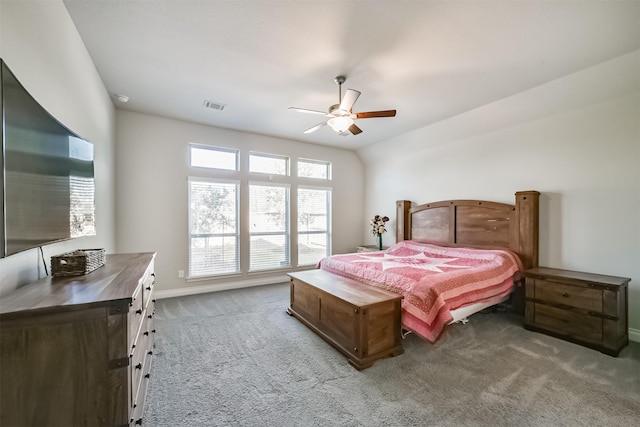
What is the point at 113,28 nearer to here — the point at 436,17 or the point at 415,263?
the point at 436,17

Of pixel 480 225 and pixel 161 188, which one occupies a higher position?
pixel 161 188

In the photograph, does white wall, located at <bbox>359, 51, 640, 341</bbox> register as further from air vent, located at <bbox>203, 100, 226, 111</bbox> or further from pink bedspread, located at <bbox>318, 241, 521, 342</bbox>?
air vent, located at <bbox>203, 100, 226, 111</bbox>

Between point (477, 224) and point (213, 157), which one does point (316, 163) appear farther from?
point (477, 224)

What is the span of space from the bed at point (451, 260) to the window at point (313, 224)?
1581 millimetres

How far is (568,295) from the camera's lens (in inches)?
112

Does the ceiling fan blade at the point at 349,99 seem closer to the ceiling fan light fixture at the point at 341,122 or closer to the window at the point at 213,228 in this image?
the ceiling fan light fixture at the point at 341,122

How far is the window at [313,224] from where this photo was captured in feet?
18.4

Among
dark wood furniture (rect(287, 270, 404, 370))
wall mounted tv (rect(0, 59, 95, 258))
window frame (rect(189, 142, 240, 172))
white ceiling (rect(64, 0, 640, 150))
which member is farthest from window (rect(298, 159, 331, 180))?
wall mounted tv (rect(0, 59, 95, 258))

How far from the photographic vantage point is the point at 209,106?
380 centimetres

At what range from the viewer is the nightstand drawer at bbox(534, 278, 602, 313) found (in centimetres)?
267

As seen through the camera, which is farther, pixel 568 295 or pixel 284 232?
pixel 284 232

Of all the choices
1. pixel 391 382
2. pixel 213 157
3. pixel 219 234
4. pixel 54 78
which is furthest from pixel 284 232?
pixel 54 78

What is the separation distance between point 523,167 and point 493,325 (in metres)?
2.22

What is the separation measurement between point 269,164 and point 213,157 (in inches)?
41.1
